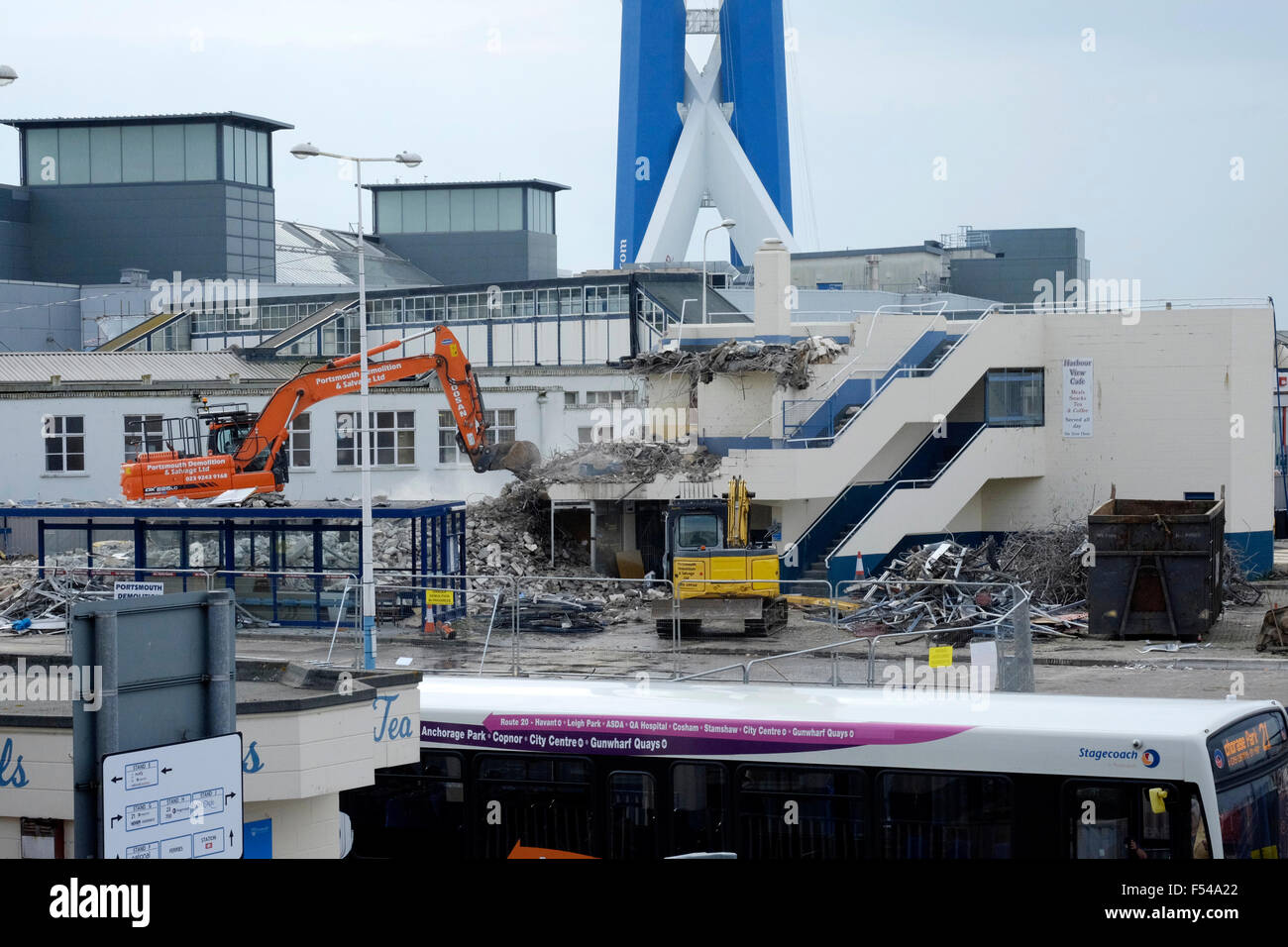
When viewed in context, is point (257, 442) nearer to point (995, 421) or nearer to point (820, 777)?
point (995, 421)

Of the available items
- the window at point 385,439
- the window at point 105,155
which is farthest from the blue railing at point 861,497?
the window at point 105,155

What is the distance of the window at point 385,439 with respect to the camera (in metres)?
42.5

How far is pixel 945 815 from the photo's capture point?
38.9ft

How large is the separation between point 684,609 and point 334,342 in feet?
118

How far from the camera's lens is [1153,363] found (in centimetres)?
3791

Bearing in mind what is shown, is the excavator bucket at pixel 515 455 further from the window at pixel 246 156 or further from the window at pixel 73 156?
the window at pixel 73 156

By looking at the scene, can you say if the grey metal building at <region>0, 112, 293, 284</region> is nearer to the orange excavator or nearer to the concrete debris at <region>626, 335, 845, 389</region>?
the concrete debris at <region>626, 335, 845, 389</region>

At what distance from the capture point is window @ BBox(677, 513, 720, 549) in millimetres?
29062

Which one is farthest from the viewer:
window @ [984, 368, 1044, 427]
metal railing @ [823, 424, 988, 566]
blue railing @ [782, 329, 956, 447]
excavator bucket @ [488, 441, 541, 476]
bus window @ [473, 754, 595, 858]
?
window @ [984, 368, 1044, 427]

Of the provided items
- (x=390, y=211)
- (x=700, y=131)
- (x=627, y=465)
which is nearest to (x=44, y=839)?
(x=627, y=465)

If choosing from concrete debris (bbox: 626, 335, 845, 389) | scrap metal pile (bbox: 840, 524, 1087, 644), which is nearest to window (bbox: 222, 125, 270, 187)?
concrete debris (bbox: 626, 335, 845, 389)

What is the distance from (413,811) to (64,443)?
32554mm

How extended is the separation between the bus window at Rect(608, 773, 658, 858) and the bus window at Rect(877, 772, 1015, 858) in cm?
191
